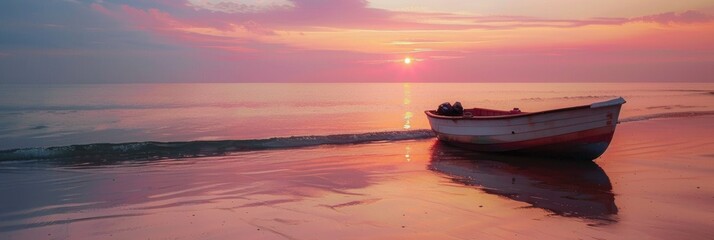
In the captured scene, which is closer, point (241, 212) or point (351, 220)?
point (351, 220)

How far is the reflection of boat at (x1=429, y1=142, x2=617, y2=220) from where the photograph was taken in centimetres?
799

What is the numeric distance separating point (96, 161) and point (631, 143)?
1571cm

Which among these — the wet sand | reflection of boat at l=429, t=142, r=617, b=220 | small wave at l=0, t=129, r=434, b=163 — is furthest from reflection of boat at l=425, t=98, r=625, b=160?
small wave at l=0, t=129, r=434, b=163

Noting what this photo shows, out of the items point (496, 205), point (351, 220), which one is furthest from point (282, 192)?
point (496, 205)

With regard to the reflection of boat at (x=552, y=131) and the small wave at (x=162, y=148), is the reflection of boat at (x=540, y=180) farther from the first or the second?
the small wave at (x=162, y=148)

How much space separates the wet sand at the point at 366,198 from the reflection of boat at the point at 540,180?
0.03 metres

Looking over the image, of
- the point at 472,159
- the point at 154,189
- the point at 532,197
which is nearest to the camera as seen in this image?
the point at 532,197

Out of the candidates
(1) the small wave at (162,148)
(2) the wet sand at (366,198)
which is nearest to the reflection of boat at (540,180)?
(2) the wet sand at (366,198)

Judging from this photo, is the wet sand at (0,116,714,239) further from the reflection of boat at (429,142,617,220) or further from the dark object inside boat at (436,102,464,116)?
the dark object inside boat at (436,102,464,116)

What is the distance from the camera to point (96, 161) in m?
14.4

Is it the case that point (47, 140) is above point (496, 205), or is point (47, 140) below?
above

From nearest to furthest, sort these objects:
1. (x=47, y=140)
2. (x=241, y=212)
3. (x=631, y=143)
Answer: (x=241, y=212) → (x=631, y=143) → (x=47, y=140)

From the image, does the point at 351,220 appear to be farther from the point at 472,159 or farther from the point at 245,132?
the point at 245,132

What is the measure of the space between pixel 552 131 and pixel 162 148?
11886mm
